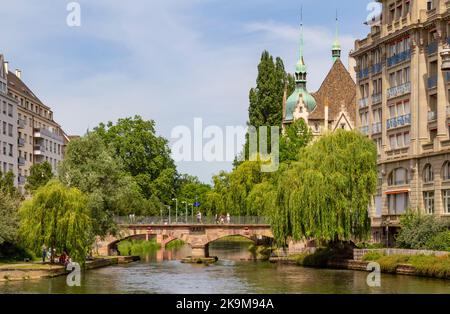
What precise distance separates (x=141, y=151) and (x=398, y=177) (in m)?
53.3

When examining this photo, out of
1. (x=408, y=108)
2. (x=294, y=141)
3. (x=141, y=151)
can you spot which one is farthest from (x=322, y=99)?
(x=408, y=108)

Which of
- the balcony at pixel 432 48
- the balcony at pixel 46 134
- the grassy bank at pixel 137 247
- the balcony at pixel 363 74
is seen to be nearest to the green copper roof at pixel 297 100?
the grassy bank at pixel 137 247

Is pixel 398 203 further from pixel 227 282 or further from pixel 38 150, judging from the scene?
pixel 38 150

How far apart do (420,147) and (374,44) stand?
12044 mm

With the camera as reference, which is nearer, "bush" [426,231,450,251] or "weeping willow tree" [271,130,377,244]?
"bush" [426,231,450,251]

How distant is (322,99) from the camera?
153625mm

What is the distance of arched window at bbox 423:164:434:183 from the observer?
74.9m

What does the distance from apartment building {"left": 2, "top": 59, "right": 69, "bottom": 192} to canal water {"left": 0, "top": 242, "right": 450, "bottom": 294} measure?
47058mm

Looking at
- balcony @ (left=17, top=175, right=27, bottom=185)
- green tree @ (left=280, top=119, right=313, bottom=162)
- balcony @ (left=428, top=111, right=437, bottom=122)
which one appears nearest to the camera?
balcony @ (left=428, top=111, right=437, bottom=122)

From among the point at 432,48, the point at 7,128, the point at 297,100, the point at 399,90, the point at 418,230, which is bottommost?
the point at 418,230

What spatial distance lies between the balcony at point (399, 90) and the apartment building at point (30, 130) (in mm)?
50989

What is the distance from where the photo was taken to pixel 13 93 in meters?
117

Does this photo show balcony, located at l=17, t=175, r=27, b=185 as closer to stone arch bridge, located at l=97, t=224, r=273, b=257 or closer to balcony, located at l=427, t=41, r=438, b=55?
stone arch bridge, located at l=97, t=224, r=273, b=257

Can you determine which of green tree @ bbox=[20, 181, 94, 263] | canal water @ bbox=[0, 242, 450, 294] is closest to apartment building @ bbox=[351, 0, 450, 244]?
canal water @ bbox=[0, 242, 450, 294]
